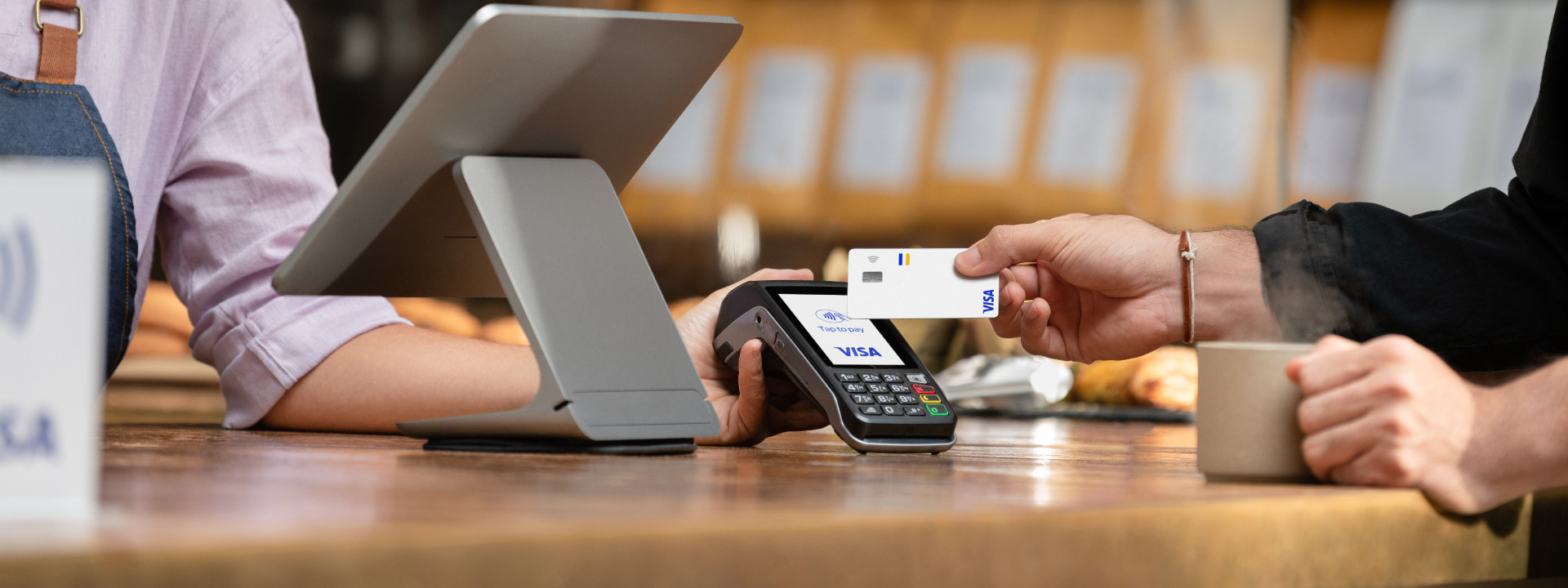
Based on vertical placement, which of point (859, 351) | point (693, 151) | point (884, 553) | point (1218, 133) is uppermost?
point (884, 553)

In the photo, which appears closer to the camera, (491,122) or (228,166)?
(491,122)

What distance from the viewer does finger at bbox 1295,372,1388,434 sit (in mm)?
594

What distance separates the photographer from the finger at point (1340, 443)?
1.92 ft

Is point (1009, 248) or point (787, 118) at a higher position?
point (1009, 248)

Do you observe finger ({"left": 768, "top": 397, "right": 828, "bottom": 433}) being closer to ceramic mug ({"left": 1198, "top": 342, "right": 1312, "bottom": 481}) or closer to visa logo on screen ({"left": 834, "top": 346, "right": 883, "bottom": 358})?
visa logo on screen ({"left": 834, "top": 346, "right": 883, "bottom": 358})

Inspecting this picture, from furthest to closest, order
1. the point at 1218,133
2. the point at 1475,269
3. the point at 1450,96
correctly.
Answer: the point at 1218,133
the point at 1450,96
the point at 1475,269

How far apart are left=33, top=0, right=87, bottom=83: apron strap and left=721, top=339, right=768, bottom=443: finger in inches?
22.0

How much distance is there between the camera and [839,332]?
86 centimetres

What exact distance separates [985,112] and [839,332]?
5.36 ft

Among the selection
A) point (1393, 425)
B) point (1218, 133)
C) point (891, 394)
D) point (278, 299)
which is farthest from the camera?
point (1218, 133)

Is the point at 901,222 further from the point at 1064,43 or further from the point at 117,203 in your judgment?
the point at 117,203

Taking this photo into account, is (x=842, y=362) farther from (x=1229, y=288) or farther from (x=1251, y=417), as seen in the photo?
(x=1229, y=288)

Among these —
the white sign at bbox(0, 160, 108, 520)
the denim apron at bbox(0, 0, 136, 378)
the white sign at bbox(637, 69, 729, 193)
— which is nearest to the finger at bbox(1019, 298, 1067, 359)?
the denim apron at bbox(0, 0, 136, 378)

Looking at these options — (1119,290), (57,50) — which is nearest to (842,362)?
(1119,290)
